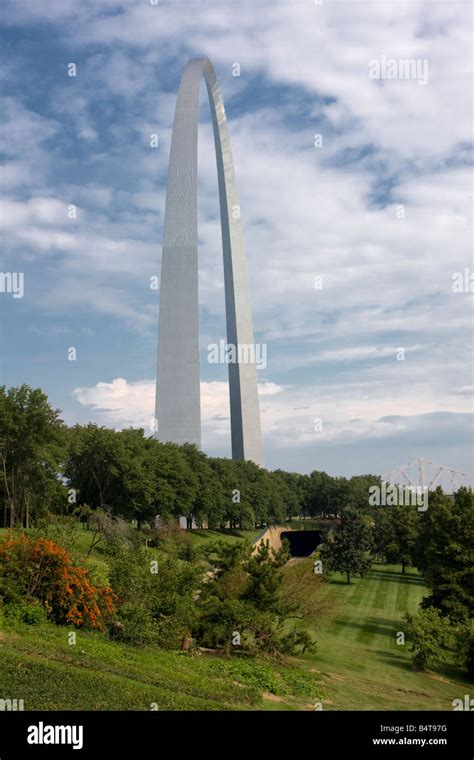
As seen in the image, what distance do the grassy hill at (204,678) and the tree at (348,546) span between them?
747 inches

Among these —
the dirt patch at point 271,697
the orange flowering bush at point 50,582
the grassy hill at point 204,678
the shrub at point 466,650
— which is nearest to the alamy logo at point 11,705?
the grassy hill at point 204,678

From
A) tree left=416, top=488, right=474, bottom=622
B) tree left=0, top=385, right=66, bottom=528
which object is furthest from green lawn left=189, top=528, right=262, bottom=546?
tree left=416, top=488, right=474, bottom=622

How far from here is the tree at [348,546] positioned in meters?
51.0

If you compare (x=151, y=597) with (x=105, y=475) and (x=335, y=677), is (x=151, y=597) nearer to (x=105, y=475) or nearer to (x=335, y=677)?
(x=335, y=677)

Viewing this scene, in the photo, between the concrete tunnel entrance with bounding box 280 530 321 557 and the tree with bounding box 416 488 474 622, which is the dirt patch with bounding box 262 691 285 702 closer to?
the tree with bounding box 416 488 474 622

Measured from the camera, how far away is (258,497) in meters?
74.2

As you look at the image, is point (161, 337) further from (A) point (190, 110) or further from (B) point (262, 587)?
(B) point (262, 587)

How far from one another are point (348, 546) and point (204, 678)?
35.7 meters

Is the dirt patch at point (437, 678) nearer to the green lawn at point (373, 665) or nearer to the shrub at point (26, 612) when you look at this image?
the green lawn at point (373, 665)
